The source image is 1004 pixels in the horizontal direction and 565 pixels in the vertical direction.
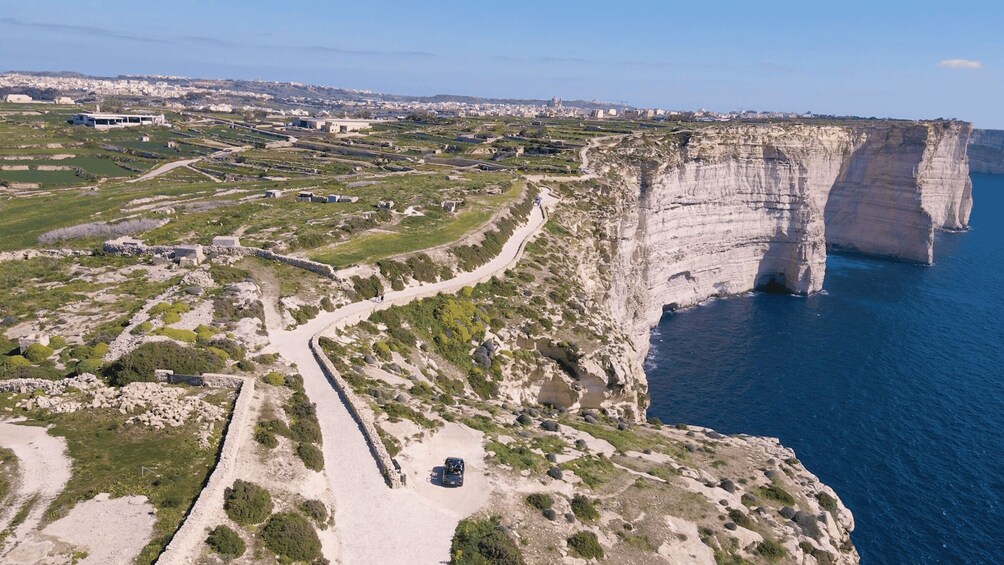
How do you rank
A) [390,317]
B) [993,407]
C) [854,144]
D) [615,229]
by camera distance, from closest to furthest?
[390,317] < [993,407] < [615,229] < [854,144]

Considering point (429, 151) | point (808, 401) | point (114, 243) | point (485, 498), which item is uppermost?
point (429, 151)

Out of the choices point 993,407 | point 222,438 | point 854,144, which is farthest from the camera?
point 854,144

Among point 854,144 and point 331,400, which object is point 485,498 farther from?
point 854,144

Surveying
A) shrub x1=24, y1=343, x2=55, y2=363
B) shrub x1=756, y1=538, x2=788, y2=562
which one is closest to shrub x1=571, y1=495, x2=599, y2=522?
shrub x1=756, y1=538, x2=788, y2=562

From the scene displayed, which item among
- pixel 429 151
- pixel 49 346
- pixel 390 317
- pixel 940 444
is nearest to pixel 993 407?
pixel 940 444

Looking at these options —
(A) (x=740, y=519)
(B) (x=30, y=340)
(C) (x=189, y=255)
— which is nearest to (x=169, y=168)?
(C) (x=189, y=255)

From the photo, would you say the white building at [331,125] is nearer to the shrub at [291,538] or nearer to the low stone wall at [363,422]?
the low stone wall at [363,422]

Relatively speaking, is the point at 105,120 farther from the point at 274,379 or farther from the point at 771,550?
the point at 771,550

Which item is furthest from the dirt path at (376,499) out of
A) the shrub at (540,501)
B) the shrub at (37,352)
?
the shrub at (37,352)
